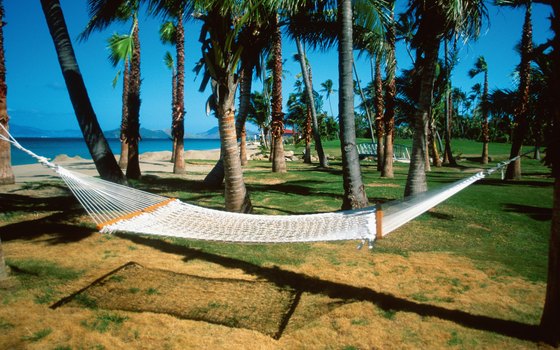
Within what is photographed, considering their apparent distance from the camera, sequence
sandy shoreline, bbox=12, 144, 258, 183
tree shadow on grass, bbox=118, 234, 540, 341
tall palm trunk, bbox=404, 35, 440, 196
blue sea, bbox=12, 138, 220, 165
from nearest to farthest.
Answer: tree shadow on grass, bbox=118, 234, 540, 341
tall palm trunk, bbox=404, 35, 440, 196
sandy shoreline, bbox=12, 144, 258, 183
blue sea, bbox=12, 138, 220, 165

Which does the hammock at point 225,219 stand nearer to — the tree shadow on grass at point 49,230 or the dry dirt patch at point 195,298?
the dry dirt patch at point 195,298

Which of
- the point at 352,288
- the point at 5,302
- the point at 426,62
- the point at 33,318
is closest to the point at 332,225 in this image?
the point at 352,288

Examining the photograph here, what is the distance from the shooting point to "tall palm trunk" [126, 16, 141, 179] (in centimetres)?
1026

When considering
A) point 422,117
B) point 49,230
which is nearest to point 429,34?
point 422,117

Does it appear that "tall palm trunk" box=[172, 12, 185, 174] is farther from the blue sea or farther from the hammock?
the blue sea

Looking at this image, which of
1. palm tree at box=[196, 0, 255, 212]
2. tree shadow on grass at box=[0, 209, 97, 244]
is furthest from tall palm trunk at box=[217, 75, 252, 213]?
tree shadow on grass at box=[0, 209, 97, 244]

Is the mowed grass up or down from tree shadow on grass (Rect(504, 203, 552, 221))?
down

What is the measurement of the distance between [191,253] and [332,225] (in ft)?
6.70

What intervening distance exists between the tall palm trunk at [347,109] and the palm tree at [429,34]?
4.89 feet

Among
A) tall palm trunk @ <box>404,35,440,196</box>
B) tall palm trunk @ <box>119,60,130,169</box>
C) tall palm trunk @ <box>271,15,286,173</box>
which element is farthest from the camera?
tall palm trunk @ <box>119,60,130,169</box>

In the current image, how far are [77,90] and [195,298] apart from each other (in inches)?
172

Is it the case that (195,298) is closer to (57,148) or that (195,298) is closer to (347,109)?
(347,109)

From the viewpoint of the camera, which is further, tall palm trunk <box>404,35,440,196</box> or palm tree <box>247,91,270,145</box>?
palm tree <box>247,91,270,145</box>

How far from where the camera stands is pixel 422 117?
632cm
